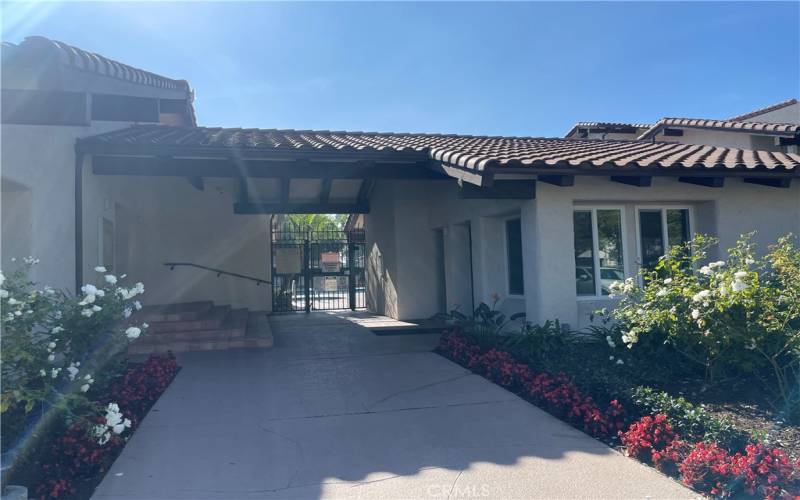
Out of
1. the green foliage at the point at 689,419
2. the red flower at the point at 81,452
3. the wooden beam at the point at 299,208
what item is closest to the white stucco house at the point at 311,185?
the wooden beam at the point at 299,208

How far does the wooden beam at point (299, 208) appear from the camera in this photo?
14.8 meters

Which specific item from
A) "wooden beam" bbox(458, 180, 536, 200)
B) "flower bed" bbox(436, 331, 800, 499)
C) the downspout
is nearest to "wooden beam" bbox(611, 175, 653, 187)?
"wooden beam" bbox(458, 180, 536, 200)

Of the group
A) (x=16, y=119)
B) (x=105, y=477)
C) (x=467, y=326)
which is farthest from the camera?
(x=467, y=326)

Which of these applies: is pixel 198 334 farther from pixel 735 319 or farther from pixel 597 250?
pixel 735 319

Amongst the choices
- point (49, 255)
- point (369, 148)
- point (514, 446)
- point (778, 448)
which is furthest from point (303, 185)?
point (778, 448)

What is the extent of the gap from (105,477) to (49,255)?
371 centimetres

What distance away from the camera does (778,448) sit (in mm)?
4621

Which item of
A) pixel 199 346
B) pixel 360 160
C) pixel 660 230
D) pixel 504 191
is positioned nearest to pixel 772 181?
pixel 660 230

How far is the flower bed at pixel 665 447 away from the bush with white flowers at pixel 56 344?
424 centimetres

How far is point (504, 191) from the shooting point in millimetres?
8430

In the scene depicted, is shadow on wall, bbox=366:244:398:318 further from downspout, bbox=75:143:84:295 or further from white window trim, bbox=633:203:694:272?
Answer: downspout, bbox=75:143:84:295

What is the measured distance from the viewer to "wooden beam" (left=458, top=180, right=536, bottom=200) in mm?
8406

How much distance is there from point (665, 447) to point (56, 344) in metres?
5.47

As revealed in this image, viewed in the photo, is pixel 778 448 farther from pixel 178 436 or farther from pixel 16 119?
pixel 16 119
